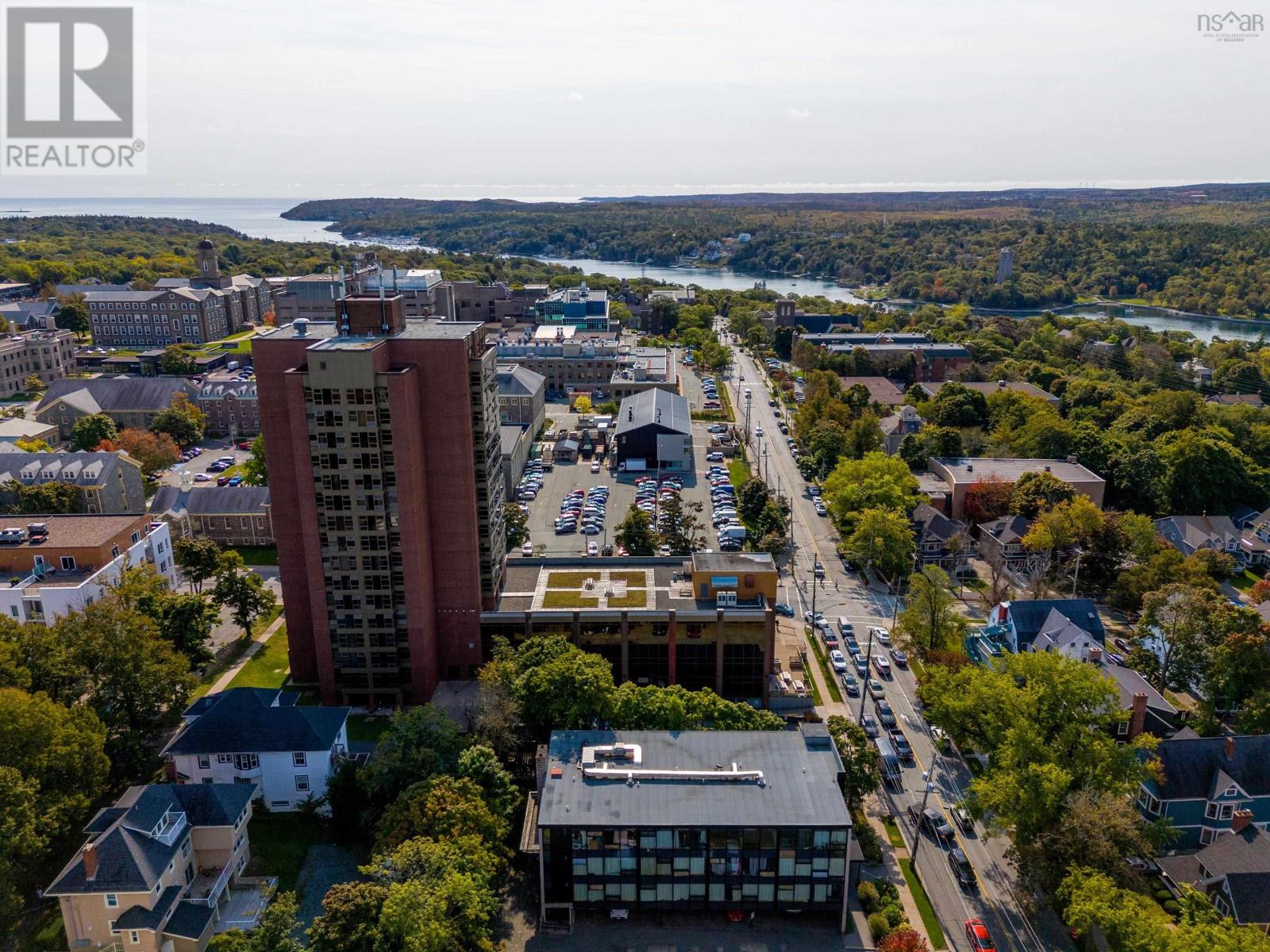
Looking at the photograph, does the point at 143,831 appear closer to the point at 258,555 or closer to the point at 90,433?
the point at 258,555

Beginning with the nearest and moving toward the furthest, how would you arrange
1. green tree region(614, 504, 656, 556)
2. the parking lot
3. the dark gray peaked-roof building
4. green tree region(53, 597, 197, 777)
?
the dark gray peaked-roof building < green tree region(53, 597, 197, 777) < green tree region(614, 504, 656, 556) < the parking lot

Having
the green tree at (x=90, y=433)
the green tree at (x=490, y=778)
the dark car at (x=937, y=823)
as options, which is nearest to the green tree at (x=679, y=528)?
the dark car at (x=937, y=823)

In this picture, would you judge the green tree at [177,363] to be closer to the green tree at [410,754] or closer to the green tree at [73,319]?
the green tree at [73,319]

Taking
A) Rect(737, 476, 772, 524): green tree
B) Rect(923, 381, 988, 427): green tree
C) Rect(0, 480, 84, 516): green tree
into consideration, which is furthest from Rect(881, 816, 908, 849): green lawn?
Rect(923, 381, 988, 427): green tree

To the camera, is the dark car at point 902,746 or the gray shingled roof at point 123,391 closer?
the dark car at point 902,746

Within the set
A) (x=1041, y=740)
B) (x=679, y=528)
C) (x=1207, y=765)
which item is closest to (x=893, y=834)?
(x=1041, y=740)

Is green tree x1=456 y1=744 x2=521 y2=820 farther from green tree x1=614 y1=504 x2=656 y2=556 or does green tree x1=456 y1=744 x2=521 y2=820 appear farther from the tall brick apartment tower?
green tree x1=614 y1=504 x2=656 y2=556
